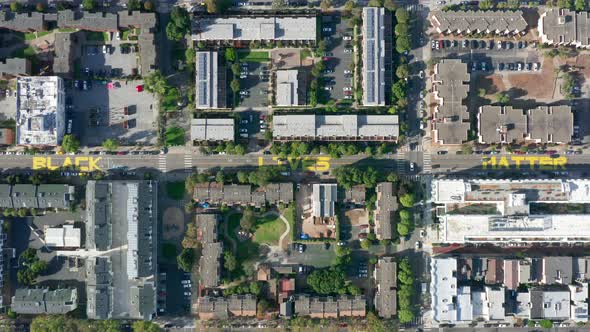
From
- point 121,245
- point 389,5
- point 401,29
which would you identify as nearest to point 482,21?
point 401,29

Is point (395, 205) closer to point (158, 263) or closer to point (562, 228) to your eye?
point (562, 228)

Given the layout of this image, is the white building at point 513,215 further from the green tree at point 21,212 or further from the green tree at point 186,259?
the green tree at point 21,212

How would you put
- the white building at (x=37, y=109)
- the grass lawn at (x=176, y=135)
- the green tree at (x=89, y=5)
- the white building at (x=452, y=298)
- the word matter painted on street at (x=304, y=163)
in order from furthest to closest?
Result: 1. the grass lawn at (x=176, y=135)
2. the word matter painted on street at (x=304, y=163)
3. the green tree at (x=89, y=5)
4. the white building at (x=37, y=109)
5. the white building at (x=452, y=298)

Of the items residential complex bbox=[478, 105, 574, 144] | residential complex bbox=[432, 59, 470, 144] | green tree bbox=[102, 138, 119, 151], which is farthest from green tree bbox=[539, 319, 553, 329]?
green tree bbox=[102, 138, 119, 151]

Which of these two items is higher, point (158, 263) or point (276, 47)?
point (276, 47)

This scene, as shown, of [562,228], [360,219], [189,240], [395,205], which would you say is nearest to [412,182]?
[395,205]

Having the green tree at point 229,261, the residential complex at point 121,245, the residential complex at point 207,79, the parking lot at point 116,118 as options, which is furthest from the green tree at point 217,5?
the green tree at point 229,261
